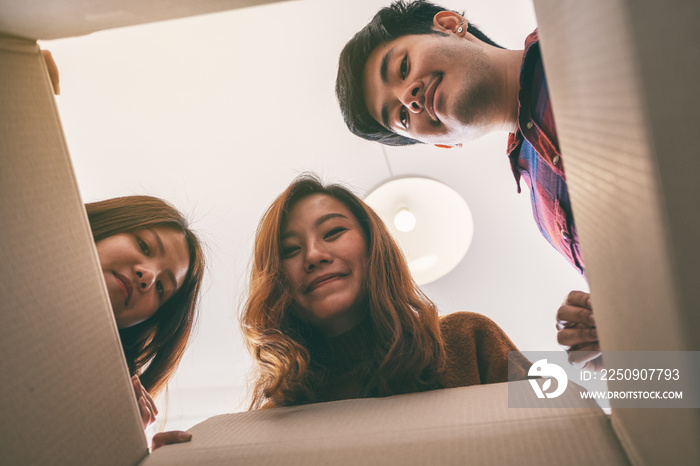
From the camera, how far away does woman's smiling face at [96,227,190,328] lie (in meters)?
1.37

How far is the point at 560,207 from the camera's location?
1.25 meters

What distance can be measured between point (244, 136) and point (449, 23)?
864 millimetres

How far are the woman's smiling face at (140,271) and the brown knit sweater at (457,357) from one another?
46 cm

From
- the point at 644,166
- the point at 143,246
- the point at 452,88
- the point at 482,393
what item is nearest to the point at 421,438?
the point at 482,393

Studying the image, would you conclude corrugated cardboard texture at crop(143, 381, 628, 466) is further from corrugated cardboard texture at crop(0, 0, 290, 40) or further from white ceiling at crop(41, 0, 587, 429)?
white ceiling at crop(41, 0, 587, 429)

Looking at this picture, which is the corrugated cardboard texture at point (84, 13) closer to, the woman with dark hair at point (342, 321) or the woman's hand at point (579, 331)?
the woman's hand at point (579, 331)

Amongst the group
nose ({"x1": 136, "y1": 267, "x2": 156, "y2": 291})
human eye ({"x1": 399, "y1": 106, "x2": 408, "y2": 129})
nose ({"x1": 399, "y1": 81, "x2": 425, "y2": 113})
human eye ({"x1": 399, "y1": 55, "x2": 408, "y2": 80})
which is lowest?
nose ({"x1": 136, "y1": 267, "x2": 156, "y2": 291})

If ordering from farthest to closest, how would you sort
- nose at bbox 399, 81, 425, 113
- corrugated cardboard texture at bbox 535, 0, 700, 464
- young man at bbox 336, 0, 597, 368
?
1. nose at bbox 399, 81, 425, 113
2. young man at bbox 336, 0, 597, 368
3. corrugated cardboard texture at bbox 535, 0, 700, 464

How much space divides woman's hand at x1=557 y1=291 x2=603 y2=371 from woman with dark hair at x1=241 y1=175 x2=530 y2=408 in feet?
1.06

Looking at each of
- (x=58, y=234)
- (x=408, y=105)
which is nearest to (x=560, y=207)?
(x=408, y=105)

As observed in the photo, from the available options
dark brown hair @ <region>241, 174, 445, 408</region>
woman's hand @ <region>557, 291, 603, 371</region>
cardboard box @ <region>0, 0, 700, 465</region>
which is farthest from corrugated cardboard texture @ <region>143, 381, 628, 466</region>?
dark brown hair @ <region>241, 174, 445, 408</region>

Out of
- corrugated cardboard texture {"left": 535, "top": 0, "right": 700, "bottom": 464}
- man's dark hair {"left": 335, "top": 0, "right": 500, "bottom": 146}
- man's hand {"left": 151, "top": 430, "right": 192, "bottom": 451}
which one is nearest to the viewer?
corrugated cardboard texture {"left": 535, "top": 0, "right": 700, "bottom": 464}

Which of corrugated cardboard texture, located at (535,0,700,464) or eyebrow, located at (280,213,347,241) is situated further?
eyebrow, located at (280,213,347,241)

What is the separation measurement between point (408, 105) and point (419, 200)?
0.43 meters
